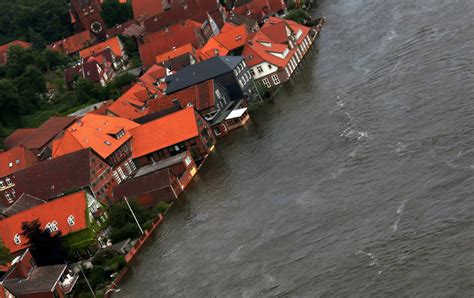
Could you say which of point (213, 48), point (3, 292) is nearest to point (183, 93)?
point (213, 48)

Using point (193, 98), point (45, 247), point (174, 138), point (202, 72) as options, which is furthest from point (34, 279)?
point (202, 72)

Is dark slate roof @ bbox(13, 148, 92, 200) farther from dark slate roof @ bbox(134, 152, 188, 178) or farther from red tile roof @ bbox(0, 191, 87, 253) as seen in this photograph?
red tile roof @ bbox(0, 191, 87, 253)

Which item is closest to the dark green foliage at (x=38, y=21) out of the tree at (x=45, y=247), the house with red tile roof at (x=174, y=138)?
the house with red tile roof at (x=174, y=138)

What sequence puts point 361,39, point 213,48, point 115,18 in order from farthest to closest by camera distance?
point 115,18, point 213,48, point 361,39

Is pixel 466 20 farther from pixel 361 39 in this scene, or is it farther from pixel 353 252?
pixel 353 252

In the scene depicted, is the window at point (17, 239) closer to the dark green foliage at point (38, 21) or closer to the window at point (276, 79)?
the window at point (276, 79)
